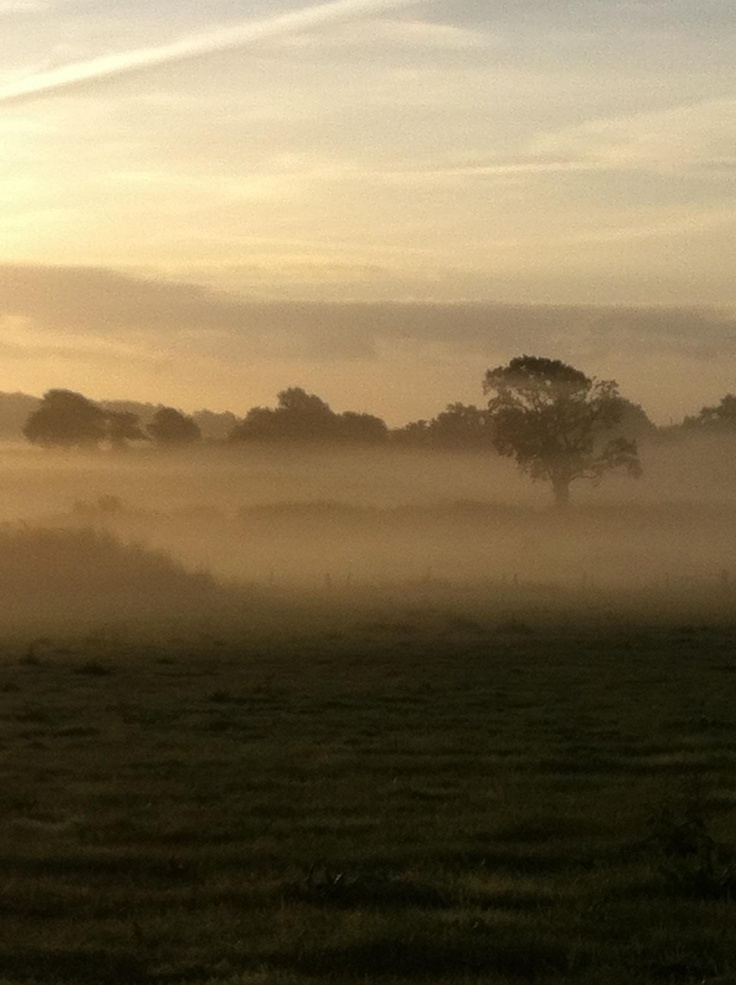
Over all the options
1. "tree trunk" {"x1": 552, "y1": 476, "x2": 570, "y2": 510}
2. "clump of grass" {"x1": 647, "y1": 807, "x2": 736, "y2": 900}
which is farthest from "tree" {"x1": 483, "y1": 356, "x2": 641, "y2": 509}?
"clump of grass" {"x1": 647, "y1": 807, "x2": 736, "y2": 900}

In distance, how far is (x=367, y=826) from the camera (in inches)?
575

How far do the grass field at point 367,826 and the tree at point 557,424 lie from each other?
5657cm

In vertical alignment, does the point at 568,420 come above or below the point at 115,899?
above

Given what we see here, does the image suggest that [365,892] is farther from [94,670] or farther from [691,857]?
[94,670]

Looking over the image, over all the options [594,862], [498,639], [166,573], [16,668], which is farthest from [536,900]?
[166,573]

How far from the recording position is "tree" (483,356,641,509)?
86.1 metres

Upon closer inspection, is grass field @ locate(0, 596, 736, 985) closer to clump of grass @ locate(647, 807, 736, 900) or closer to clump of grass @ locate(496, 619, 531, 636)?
clump of grass @ locate(647, 807, 736, 900)

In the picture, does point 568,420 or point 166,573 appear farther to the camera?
point 568,420

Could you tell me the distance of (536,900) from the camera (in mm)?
11711

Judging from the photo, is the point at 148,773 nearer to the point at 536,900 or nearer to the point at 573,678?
the point at 536,900

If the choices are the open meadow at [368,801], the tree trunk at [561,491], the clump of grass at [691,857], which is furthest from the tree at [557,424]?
the clump of grass at [691,857]

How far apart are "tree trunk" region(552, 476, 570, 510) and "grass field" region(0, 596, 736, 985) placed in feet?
191

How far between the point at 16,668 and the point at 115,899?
Result: 1930 cm

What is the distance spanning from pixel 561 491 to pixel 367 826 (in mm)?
75701
